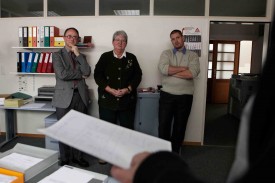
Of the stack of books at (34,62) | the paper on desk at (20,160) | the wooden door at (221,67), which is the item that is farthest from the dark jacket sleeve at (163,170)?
the wooden door at (221,67)

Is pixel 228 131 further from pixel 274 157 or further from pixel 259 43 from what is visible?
pixel 274 157

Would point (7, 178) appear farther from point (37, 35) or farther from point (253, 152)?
point (37, 35)

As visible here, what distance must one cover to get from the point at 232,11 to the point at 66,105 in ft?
9.36

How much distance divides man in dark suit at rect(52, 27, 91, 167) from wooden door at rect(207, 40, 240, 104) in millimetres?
5385

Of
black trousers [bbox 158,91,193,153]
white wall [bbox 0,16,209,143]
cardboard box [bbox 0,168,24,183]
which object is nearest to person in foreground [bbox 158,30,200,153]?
black trousers [bbox 158,91,193,153]

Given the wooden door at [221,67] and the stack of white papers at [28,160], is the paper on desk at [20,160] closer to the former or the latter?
the stack of white papers at [28,160]

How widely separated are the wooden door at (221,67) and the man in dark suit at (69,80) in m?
5.38

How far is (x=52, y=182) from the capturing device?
3.73ft

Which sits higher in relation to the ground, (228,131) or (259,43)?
(259,43)

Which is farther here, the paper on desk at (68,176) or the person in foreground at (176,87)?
Answer: the person in foreground at (176,87)

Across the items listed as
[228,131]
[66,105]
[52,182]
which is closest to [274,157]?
[52,182]

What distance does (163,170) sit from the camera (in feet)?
1.58

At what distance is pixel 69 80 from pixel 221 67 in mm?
5938

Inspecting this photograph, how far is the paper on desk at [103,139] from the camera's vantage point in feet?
2.12
